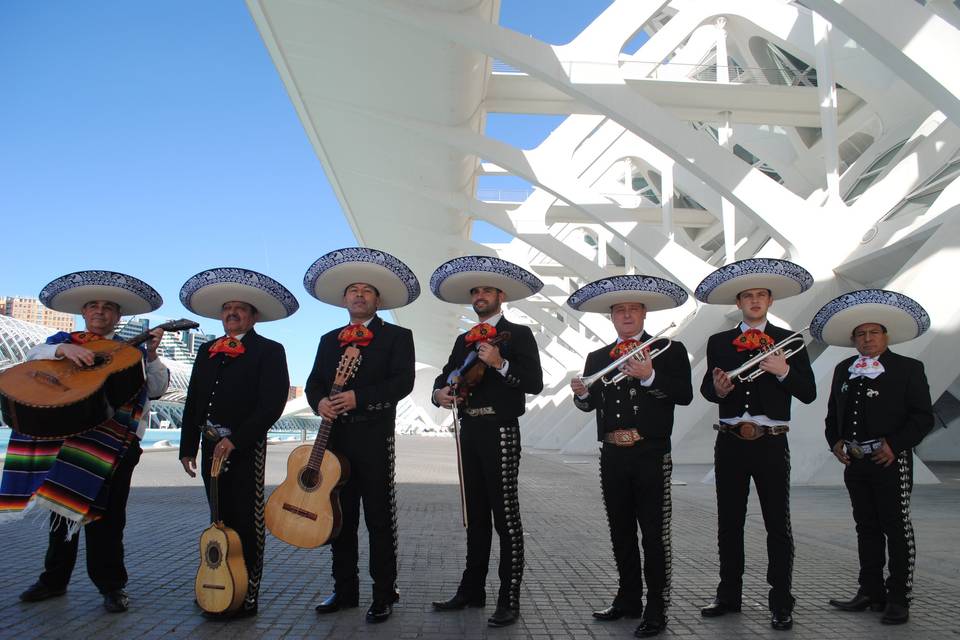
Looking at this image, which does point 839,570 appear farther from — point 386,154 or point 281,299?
point 386,154

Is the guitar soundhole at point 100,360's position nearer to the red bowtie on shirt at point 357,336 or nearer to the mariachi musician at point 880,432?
the red bowtie on shirt at point 357,336

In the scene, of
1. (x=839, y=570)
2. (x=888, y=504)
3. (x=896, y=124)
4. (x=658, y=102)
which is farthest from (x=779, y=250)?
(x=888, y=504)

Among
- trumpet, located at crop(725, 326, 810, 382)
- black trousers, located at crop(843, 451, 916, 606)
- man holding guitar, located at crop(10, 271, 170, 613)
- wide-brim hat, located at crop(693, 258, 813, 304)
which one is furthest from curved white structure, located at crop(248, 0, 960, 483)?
man holding guitar, located at crop(10, 271, 170, 613)

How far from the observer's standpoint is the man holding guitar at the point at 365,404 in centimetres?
447

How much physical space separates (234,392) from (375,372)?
2.79ft

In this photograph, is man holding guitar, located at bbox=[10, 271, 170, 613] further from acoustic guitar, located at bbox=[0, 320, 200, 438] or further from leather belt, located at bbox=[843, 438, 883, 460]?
leather belt, located at bbox=[843, 438, 883, 460]

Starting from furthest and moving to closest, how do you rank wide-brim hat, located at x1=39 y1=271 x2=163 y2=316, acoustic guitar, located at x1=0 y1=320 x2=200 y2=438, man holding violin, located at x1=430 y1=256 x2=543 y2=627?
wide-brim hat, located at x1=39 y1=271 x2=163 y2=316, man holding violin, located at x1=430 y1=256 x2=543 y2=627, acoustic guitar, located at x1=0 y1=320 x2=200 y2=438

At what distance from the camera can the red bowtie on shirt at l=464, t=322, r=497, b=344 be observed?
461 cm

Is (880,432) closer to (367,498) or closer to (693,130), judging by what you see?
(367,498)

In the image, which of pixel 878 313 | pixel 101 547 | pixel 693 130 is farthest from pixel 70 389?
pixel 693 130

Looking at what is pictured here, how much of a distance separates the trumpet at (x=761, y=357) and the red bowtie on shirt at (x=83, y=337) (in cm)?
380

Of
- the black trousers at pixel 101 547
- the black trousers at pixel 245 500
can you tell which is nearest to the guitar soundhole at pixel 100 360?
the black trousers at pixel 101 547

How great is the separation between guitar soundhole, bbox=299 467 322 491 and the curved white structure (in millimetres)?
6604

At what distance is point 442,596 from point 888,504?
8.89ft
